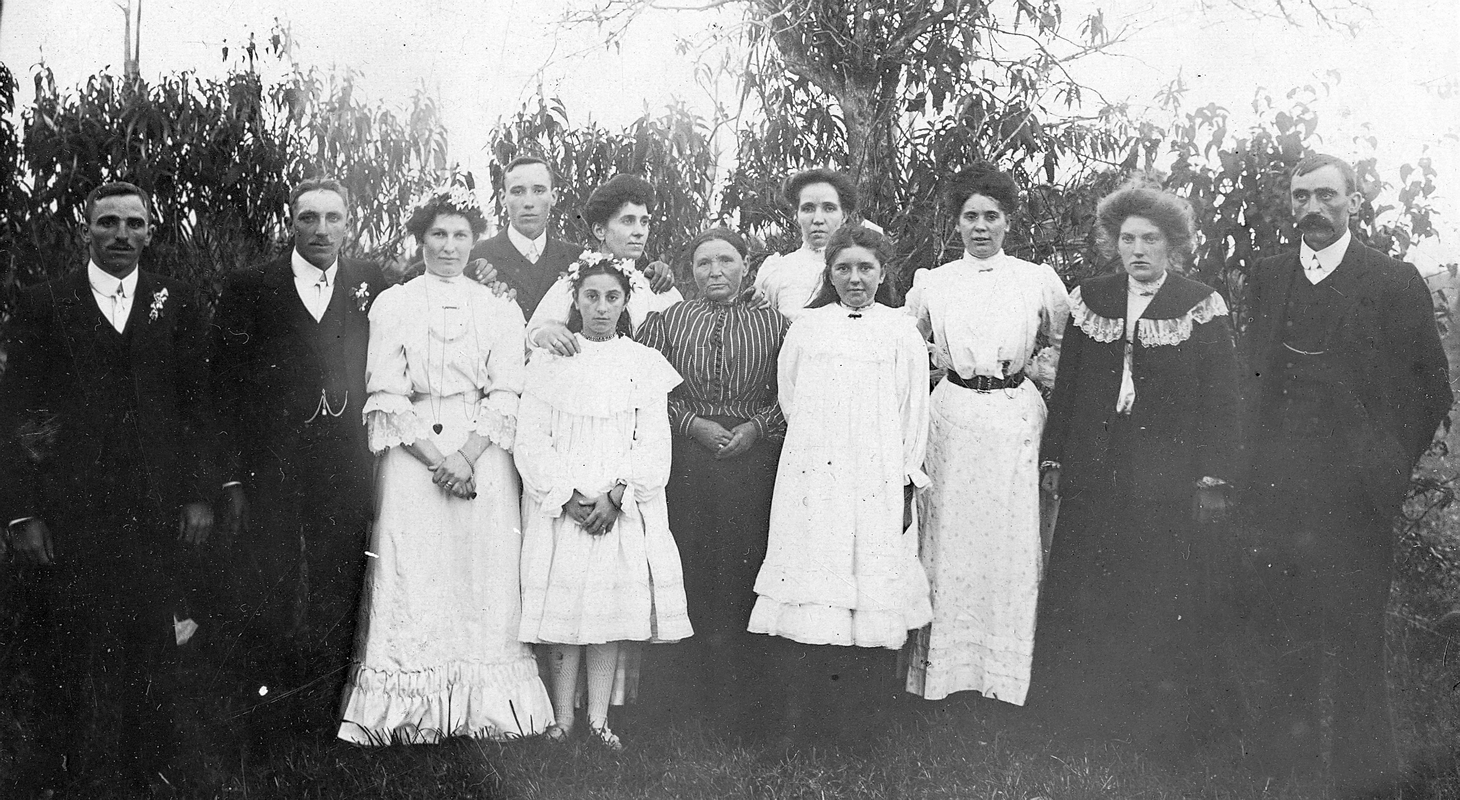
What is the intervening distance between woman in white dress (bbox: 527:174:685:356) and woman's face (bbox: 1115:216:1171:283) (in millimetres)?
1655

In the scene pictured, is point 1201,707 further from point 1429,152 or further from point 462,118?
point 462,118

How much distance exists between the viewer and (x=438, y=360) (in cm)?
395

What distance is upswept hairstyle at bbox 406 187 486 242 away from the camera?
4090mm

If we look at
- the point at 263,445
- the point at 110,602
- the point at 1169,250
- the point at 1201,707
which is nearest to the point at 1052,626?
the point at 1201,707

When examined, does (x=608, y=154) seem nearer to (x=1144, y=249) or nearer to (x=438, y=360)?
(x=438, y=360)

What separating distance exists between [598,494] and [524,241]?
3.60 feet

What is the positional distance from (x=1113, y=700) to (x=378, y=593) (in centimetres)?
263

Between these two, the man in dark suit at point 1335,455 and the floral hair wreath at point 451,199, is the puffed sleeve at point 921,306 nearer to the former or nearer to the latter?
the man in dark suit at point 1335,455

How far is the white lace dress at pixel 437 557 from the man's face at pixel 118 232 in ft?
2.72

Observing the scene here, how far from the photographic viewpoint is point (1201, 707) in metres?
4.07

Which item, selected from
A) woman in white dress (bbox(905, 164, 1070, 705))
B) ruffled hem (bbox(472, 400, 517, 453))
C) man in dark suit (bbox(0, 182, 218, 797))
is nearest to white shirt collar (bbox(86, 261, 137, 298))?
man in dark suit (bbox(0, 182, 218, 797))

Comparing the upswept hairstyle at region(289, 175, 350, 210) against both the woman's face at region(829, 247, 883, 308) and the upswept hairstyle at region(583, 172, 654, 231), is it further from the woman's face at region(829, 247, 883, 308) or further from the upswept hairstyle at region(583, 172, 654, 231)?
the woman's face at region(829, 247, 883, 308)

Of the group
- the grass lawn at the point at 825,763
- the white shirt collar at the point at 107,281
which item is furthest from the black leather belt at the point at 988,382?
the white shirt collar at the point at 107,281

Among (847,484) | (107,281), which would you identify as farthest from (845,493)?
(107,281)
